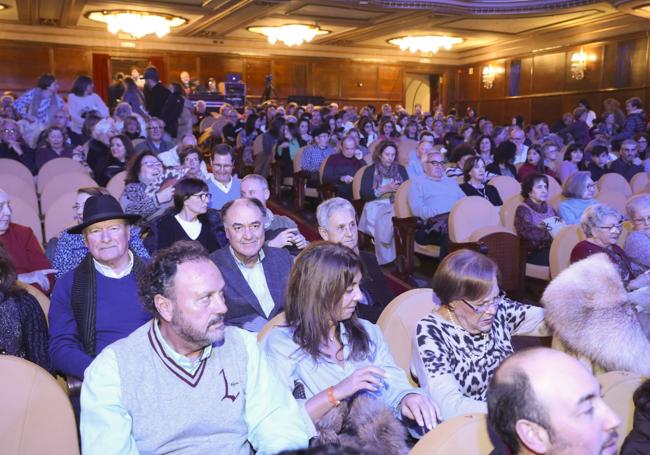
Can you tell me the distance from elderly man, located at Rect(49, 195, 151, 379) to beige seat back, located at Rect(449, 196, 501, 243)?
8.42ft

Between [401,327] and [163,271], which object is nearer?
[163,271]

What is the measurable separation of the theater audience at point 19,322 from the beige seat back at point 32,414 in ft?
2.05

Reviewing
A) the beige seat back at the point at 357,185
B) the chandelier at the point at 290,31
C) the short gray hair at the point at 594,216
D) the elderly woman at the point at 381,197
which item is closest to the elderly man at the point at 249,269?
the short gray hair at the point at 594,216

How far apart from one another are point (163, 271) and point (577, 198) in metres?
3.81

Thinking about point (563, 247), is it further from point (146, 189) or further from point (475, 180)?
point (146, 189)

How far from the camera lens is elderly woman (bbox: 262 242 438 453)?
1.69m

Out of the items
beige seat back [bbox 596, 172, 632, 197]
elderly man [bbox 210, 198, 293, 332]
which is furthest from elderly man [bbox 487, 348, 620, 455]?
beige seat back [bbox 596, 172, 632, 197]

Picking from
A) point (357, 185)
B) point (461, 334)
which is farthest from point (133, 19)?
point (461, 334)

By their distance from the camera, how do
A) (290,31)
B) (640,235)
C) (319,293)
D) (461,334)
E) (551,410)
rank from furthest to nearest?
(290,31) → (640,235) → (461,334) → (319,293) → (551,410)

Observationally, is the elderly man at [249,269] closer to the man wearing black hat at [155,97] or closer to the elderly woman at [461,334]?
the elderly woman at [461,334]

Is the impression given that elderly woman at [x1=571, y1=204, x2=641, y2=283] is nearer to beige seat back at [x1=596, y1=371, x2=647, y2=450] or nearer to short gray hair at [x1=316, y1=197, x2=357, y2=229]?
short gray hair at [x1=316, y1=197, x2=357, y2=229]

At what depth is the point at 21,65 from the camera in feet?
42.3

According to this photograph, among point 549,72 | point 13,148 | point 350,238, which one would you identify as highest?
point 549,72

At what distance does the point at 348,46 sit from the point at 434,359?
15020 mm
